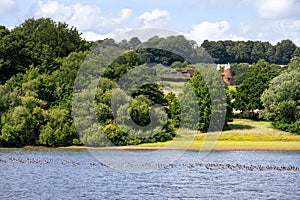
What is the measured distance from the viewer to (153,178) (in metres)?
47.9

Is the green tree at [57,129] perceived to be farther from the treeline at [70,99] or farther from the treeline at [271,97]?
the treeline at [271,97]

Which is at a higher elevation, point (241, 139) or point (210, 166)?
point (241, 139)

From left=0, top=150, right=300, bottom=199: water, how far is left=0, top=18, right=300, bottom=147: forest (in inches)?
519

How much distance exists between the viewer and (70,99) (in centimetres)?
8669

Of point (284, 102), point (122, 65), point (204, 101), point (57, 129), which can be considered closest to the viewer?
point (57, 129)

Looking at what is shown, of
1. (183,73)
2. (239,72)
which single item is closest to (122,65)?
(183,73)

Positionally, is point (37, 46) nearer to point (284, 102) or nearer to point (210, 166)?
point (284, 102)

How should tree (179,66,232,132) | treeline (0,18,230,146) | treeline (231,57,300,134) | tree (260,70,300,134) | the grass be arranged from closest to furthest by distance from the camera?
the grass
treeline (0,18,230,146)
tree (179,66,232,132)
tree (260,70,300,134)
treeline (231,57,300,134)

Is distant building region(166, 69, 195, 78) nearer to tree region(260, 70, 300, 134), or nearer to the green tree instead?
tree region(260, 70, 300, 134)

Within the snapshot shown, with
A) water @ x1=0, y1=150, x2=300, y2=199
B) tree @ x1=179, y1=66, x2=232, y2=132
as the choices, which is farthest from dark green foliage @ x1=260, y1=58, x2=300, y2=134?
water @ x1=0, y1=150, x2=300, y2=199

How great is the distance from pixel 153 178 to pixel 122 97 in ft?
112

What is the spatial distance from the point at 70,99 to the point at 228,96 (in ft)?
74.4

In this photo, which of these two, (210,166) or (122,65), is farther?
(122,65)

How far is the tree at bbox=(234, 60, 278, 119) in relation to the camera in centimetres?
10069
